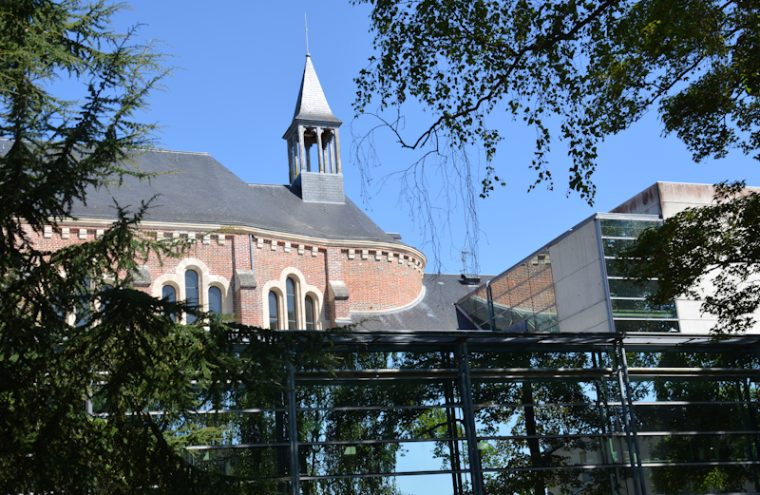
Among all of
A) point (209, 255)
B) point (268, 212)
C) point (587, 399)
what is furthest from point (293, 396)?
point (268, 212)

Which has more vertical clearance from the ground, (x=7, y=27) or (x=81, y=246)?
(x=7, y=27)

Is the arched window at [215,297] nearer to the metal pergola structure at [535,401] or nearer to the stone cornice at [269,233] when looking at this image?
the stone cornice at [269,233]

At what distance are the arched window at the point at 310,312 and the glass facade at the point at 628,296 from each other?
1961 centimetres

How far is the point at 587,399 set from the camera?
17.7 m

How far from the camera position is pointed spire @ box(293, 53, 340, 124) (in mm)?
46531

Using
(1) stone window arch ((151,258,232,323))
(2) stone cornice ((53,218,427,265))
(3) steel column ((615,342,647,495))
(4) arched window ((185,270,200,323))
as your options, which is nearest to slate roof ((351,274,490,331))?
(2) stone cornice ((53,218,427,265))

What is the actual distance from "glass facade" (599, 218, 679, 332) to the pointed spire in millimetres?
25417

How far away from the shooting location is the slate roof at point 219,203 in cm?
3847

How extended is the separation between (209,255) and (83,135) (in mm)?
28641

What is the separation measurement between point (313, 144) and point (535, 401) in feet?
101

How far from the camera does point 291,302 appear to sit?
132ft

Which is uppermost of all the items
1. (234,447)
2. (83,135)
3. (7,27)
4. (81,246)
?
(7,27)

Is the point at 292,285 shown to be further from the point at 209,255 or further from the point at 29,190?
the point at 29,190

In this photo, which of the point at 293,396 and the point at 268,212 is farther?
the point at 268,212
